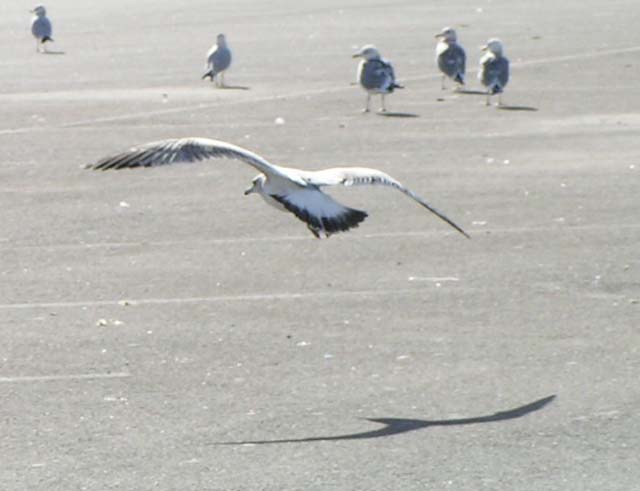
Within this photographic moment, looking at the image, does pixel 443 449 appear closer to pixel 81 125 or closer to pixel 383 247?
pixel 383 247

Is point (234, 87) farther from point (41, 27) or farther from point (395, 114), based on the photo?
point (41, 27)

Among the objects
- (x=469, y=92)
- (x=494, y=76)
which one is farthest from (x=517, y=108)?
(x=469, y=92)

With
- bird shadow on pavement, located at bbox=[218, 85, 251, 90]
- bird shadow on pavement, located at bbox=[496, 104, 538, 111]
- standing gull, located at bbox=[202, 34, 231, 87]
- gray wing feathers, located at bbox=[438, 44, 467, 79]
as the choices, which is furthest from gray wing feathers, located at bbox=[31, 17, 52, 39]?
bird shadow on pavement, located at bbox=[496, 104, 538, 111]

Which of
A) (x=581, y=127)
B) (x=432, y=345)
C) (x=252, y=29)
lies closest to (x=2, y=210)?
(x=432, y=345)

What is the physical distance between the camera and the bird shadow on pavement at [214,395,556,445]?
27.4 ft

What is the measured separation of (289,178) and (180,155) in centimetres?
58

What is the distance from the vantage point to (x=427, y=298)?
1145 cm

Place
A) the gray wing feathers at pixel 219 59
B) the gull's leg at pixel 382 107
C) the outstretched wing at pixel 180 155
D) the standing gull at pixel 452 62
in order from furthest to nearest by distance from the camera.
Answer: the gray wing feathers at pixel 219 59 → the standing gull at pixel 452 62 → the gull's leg at pixel 382 107 → the outstretched wing at pixel 180 155

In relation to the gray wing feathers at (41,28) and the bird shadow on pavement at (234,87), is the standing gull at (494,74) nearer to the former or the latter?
the bird shadow on pavement at (234,87)

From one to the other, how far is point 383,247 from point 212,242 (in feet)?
4.07

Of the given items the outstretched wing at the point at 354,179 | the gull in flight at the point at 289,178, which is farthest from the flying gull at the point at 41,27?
the outstretched wing at the point at 354,179

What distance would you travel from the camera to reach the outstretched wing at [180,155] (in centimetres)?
933

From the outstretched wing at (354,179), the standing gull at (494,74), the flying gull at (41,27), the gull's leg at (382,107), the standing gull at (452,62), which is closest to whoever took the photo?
the outstretched wing at (354,179)

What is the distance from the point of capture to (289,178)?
9.70m
